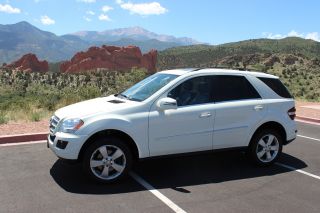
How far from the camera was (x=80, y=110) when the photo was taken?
6840 millimetres

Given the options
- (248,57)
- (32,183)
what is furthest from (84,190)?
(248,57)

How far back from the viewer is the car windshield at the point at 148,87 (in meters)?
7.25

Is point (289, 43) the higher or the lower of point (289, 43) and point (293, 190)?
the higher

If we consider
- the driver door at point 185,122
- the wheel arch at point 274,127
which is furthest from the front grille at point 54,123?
the wheel arch at point 274,127

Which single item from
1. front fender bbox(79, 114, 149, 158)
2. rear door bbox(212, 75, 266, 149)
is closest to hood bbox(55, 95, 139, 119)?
front fender bbox(79, 114, 149, 158)

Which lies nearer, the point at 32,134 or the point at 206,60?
the point at 32,134

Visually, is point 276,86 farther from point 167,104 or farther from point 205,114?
point 167,104

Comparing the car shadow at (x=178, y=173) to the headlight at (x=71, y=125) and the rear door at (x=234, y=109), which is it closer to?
the rear door at (x=234, y=109)

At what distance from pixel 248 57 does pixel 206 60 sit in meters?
25.4

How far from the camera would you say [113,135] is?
6727 mm

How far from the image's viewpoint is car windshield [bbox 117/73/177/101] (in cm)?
725

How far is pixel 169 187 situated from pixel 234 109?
1.79 metres

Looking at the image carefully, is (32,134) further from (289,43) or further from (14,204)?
(289,43)

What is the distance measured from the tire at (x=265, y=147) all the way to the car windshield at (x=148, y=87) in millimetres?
1859
